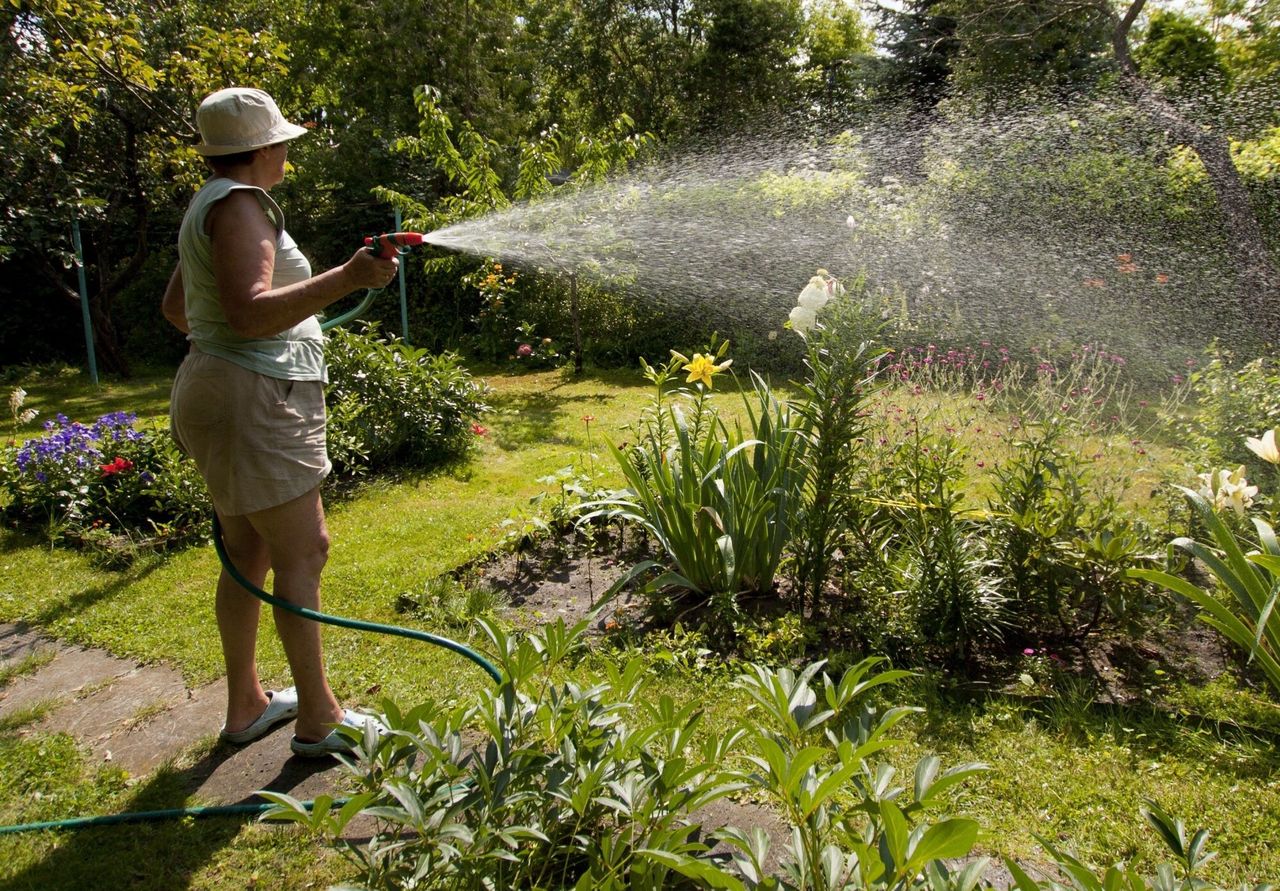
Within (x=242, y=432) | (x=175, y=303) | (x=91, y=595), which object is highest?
(x=175, y=303)

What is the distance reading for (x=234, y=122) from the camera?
204cm

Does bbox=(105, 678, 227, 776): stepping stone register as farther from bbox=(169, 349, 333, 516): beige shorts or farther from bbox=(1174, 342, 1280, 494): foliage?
bbox=(1174, 342, 1280, 494): foliage

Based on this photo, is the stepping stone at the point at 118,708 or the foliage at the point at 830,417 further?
the foliage at the point at 830,417

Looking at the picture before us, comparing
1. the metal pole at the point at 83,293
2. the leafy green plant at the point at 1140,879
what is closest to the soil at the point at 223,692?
the leafy green plant at the point at 1140,879

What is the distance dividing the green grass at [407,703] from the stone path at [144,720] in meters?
0.07

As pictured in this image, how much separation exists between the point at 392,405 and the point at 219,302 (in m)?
3.58

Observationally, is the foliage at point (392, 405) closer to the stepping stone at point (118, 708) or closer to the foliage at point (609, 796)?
the stepping stone at point (118, 708)

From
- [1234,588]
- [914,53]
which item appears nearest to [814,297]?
[1234,588]

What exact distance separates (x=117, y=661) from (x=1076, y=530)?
3576mm

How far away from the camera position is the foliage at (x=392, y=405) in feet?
17.8

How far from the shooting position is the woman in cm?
199

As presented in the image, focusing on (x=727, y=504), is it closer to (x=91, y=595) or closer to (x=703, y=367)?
(x=703, y=367)

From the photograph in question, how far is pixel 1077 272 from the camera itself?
749 cm

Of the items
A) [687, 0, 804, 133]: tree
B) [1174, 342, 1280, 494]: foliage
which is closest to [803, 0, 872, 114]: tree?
[687, 0, 804, 133]: tree
